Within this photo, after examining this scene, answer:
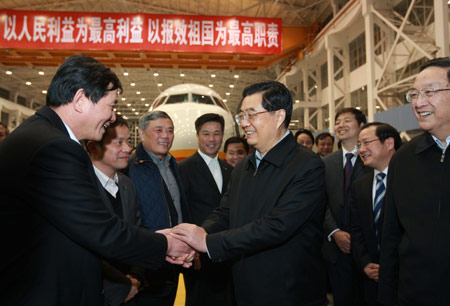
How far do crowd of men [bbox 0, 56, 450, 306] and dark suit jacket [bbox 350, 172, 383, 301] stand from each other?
1 centimetres

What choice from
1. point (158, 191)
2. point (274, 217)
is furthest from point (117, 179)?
point (274, 217)

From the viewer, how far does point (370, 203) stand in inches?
145

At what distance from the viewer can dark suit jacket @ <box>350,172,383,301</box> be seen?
3.64 m

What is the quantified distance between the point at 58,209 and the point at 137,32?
12.9 m

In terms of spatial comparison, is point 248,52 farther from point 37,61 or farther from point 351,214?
point 351,214

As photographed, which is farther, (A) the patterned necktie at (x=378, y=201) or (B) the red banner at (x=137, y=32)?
(B) the red banner at (x=137, y=32)

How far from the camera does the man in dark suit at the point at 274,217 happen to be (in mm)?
2348

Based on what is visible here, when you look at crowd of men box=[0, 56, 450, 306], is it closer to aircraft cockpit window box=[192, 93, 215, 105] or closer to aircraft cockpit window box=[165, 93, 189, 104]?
aircraft cockpit window box=[165, 93, 189, 104]

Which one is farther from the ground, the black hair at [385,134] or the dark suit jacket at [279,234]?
the black hair at [385,134]

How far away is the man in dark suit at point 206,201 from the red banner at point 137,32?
9708mm

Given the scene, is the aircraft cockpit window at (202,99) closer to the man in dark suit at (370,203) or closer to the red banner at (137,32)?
the red banner at (137,32)

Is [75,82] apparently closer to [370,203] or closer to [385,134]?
[370,203]

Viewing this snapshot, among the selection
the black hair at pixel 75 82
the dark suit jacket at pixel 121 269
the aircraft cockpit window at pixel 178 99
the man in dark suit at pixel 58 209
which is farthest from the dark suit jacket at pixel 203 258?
the aircraft cockpit window at pixel 178 99

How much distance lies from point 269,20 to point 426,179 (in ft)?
41.9
